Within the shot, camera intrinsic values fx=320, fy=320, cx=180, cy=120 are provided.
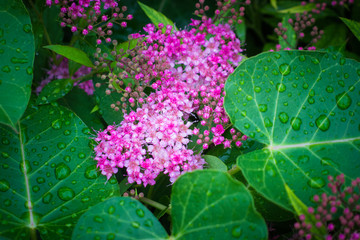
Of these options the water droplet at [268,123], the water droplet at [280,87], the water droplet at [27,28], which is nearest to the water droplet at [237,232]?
the water droplet at [268,123]

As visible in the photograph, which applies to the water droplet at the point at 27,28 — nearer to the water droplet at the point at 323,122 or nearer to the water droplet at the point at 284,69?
the water droplet at the point at 284,69

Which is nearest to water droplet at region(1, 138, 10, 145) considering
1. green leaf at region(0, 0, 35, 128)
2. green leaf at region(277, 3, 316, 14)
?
green leaf at region(0, 0, 35, 128)

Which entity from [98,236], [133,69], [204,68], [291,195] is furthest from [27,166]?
[291,195]

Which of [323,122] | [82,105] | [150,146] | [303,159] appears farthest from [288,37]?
[82,105]

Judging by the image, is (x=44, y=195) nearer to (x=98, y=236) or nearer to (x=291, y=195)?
(x=98, y=236)

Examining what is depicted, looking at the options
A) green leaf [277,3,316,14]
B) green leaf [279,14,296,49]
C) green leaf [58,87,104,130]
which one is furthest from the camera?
green leaf [277,3,316,14]

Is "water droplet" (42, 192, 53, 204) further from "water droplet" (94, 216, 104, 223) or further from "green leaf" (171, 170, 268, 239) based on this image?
"green leaf" (171, 170, 268, 239)
